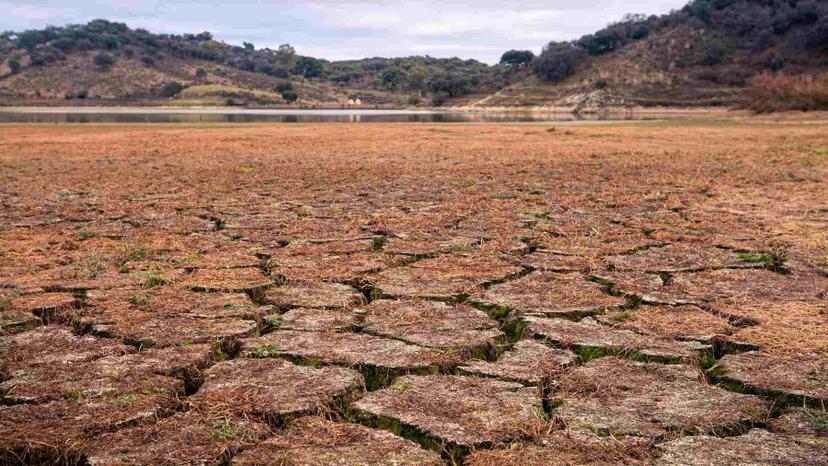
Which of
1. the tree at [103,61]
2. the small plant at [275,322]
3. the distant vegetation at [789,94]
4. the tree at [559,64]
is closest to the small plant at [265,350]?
the small plant at [275,322]

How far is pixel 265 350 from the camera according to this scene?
9.94 ft

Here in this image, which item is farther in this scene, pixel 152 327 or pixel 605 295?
pixel 605 295

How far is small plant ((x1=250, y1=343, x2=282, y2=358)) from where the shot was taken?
298cm

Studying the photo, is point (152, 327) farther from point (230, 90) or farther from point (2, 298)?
point (230, 90)

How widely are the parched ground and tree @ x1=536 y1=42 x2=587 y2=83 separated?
267ft

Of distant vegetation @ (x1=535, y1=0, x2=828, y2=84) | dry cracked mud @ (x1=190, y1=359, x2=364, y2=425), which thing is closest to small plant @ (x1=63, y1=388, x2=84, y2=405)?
dry cracked mud @ (x1=190, y1=359, x2=364, y2=425)

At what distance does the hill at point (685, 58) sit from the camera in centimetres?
6825

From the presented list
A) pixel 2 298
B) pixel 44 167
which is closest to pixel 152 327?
pixel 2 298

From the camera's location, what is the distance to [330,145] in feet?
54.3

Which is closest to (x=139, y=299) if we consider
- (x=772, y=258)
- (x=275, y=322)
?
(x=275, y=322)

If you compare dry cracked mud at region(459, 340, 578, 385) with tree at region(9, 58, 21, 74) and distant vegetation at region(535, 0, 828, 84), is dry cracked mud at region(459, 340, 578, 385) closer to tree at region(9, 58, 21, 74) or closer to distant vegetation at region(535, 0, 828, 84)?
distant vegetation at region(535, 0, 828, 84)

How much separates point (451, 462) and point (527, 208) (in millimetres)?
5170

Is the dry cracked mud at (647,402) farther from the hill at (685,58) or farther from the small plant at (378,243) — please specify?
the hill at (685,58)

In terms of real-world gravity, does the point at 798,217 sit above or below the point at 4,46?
below
